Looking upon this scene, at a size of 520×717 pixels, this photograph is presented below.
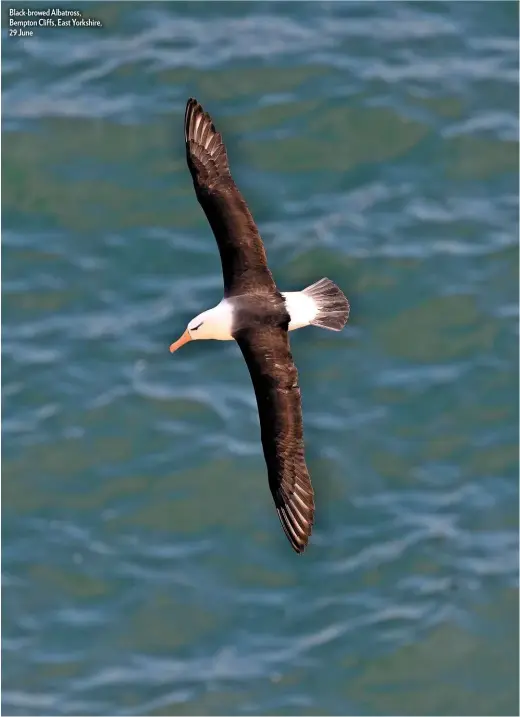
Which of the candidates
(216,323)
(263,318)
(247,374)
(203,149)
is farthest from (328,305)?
(247,374)

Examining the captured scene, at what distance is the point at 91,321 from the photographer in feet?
55.7

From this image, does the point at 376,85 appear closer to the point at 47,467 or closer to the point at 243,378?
the point at 243,378

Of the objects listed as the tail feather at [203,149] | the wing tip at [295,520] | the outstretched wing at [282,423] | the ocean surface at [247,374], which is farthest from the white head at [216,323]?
the ocean surface at [247,374]

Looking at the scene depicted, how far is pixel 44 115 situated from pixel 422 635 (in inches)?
242

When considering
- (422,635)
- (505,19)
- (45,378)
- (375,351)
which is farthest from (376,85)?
(422,635)

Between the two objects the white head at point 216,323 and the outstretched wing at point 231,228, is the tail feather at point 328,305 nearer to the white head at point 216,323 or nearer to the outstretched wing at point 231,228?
the outstretched wing at point 231,228

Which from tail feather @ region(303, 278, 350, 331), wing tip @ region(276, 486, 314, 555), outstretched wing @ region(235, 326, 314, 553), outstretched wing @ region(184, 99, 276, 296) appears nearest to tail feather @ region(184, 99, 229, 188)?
outstretched wing @ region(184, 99, 276, 296)

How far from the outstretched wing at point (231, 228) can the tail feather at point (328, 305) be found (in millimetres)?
408

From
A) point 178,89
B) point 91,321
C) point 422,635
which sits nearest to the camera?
point 422,635

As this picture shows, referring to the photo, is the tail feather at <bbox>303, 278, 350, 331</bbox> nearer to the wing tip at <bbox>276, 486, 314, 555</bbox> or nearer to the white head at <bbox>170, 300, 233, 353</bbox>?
the white head at <bbox>170, 300, 233, 353</bbox>

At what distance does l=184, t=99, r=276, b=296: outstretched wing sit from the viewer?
542 inches

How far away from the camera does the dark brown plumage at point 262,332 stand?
1336 cm

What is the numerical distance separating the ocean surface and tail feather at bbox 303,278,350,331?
2302 mm

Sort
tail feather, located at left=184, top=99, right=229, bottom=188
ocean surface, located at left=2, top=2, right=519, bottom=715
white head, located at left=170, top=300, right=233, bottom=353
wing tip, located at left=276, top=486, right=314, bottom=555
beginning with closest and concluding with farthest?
wing tip, located at left=276, top=486, right=314, bottom=555 → white head, located at left=170, top=300, right=233, bottom=353 → tail feather, located at left=184, top=99, right=229, bottom=188 → ocean surface, located at left=2, top=2, right=519, bottom=715
